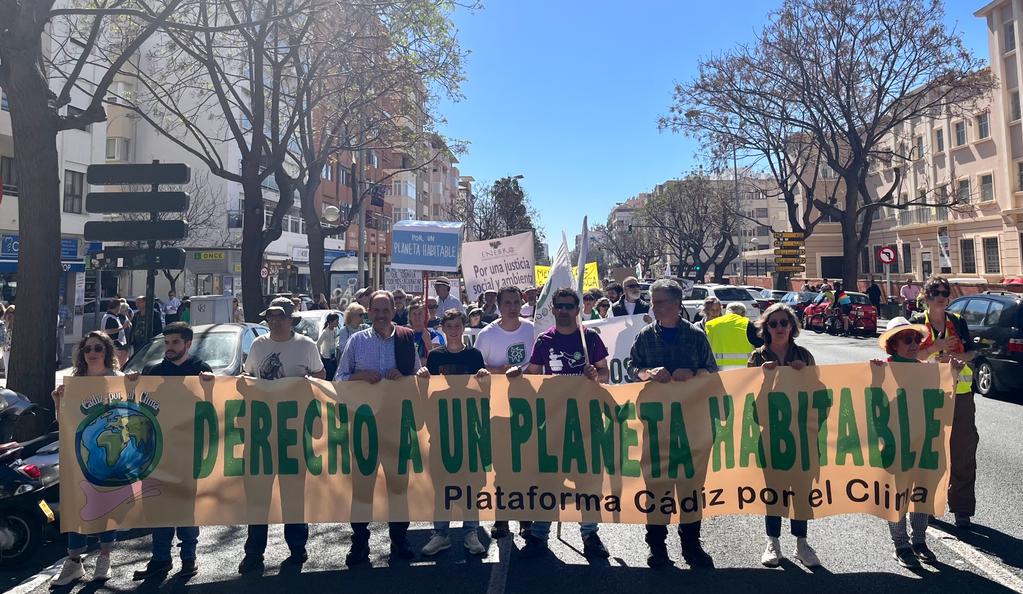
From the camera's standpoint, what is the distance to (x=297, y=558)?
187 inches

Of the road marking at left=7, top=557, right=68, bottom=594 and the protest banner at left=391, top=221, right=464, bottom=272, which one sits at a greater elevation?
the protest banner at left=391, top=221, right=464, bottom=272

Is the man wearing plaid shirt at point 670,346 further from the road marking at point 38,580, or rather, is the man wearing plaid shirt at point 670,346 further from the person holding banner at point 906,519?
the road marking at point 38,580

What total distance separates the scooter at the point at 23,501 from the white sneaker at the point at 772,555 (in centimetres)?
496

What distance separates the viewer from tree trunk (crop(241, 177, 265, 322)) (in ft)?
49.5

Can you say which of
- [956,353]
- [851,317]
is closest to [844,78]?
[851,317]

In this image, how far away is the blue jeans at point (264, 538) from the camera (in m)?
4.72

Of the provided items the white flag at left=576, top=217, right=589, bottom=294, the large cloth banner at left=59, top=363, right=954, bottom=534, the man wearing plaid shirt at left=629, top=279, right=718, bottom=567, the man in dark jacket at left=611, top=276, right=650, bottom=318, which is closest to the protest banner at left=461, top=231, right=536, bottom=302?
the man in dark jacket at left=611, top=276, right=650, bottom=318

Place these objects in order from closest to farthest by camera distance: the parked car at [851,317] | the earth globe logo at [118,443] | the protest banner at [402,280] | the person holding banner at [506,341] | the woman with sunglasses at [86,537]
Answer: the woman with sunglasses at [86,537]
the earth globe logo at [118,443]
the person holding banner at [506,341]
the protest banner at [402,280]
the parked car at [851,317]

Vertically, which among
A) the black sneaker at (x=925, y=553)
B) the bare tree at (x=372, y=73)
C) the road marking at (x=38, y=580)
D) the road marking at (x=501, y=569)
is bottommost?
the road marking at (x=38, y=580)

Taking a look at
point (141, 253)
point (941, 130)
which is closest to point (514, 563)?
point (141, 253)

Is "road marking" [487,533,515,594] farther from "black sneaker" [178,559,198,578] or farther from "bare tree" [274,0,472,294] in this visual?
"bare tree" [274,0,472,294]

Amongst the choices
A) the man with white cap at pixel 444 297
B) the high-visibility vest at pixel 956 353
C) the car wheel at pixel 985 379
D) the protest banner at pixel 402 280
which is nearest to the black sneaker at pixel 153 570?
the high-visibility vest at pixel 956 353

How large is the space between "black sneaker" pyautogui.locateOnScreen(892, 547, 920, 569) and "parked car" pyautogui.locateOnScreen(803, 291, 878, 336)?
21.2m

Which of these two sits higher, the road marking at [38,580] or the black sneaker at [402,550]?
the black sneaker at [402,550]
